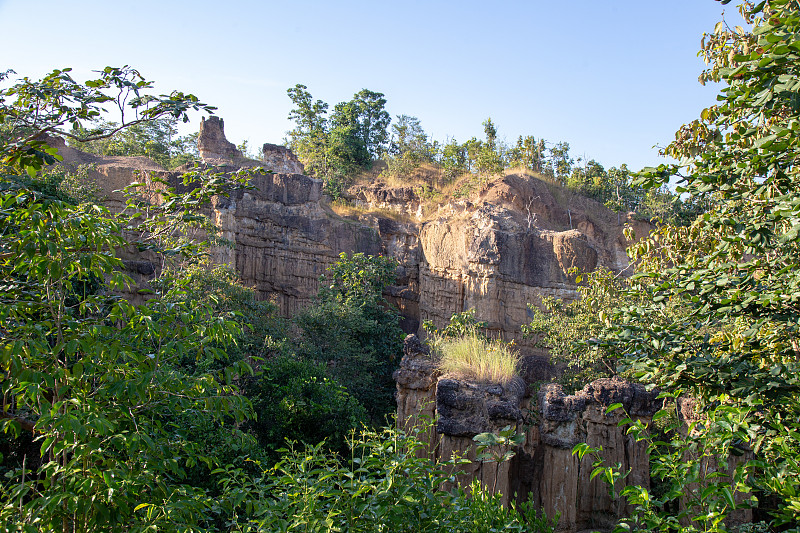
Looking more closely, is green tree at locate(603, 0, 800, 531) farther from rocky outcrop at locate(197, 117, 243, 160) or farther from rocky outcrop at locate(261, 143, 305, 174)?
rocky outcrop at locate(197, 117, 243, 160)

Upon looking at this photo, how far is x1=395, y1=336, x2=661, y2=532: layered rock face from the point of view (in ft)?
28.6

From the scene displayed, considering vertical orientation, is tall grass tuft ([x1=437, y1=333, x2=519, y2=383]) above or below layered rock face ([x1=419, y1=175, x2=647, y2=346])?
below

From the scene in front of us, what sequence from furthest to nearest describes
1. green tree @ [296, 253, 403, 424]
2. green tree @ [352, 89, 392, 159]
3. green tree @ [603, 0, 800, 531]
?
1. green tree @ [352, 89, 392, 159]
2. green tree @ [296, 253, 403, 424]
3. green tree @ [603, 0, 800, 531]

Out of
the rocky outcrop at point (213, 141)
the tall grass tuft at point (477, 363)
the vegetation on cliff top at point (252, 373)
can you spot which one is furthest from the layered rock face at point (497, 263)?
the vegetation on cliff top at point (252, 373)

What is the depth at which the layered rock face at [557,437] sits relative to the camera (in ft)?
28.6

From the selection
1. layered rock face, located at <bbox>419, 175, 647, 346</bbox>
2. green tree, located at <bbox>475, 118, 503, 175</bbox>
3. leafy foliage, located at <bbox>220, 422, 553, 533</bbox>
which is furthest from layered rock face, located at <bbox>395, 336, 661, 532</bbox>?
green tree, located at <bbox>475, 118, 503, 175</bbox>

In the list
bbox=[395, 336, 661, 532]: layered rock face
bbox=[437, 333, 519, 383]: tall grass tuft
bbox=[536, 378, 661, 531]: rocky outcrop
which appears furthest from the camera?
bbox=[437, 333, 519, 383]: tall grass tuft

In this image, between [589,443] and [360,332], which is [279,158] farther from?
[589,443]

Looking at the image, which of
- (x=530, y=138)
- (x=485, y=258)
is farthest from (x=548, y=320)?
(x=530, y=138)

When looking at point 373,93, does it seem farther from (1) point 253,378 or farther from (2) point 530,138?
(1) point 253,378

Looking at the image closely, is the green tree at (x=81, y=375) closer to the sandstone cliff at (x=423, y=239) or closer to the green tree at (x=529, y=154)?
the sandstone cliff at (x=423, y=239)

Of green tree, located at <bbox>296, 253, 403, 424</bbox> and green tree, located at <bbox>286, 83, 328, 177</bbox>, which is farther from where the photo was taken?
green tree, located at <bbox>286, 83, 328, 177</bbox>

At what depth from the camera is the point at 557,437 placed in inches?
364

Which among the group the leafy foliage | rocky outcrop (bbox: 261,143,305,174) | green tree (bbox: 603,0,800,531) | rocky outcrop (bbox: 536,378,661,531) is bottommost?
rocky outcrop (bbox: 536,378,661,531)
